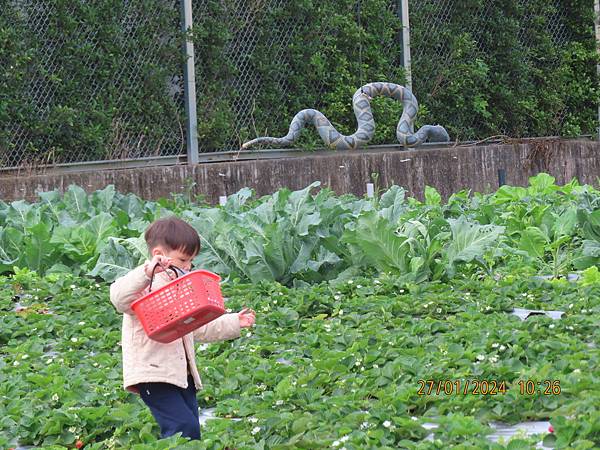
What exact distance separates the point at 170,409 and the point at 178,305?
37cm

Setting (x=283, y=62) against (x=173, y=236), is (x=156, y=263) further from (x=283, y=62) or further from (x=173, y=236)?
(x=283, y=62)

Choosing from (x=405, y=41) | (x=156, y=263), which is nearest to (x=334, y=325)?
(x=156, y=263)

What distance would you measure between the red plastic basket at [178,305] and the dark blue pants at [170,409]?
23cm

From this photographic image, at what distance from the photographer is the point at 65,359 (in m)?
4.97

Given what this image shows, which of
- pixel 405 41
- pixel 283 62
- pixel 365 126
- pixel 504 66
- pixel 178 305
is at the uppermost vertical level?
pixel 405 41

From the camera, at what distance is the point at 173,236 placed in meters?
3.76

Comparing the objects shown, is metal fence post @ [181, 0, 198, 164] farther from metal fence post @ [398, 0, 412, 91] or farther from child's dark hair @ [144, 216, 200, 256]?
child's dark hair @ [144, 216, 200, 256]

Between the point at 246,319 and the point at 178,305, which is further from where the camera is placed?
the point at 246,319

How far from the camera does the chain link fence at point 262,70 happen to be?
1123 centimetres

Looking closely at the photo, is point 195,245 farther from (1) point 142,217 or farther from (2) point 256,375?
(1) point 142,217

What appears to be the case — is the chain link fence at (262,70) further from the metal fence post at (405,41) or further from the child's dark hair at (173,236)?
the child's dark hair at (173,236)

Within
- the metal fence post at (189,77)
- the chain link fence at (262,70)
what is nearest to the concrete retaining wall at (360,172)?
the chain link fence at (262,70)

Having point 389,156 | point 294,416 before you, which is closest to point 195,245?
point 294,416

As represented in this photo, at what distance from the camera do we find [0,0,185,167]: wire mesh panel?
10961 mm
